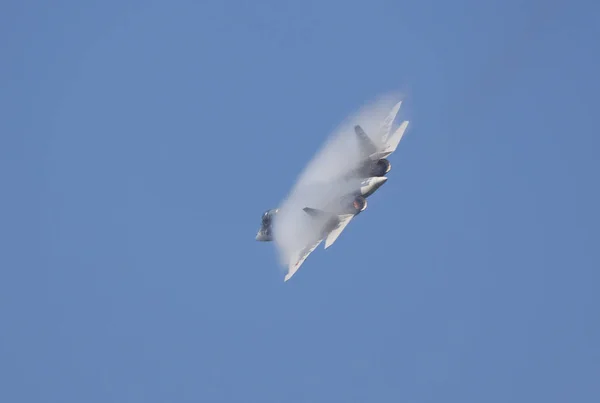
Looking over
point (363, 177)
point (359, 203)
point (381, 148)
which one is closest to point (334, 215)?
point (359, 203)

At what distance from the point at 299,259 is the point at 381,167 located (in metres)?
4.84

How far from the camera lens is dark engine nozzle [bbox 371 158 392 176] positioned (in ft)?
190

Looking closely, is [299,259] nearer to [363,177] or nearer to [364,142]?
[363,177]

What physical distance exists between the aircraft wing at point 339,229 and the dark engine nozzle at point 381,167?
1.86 meters

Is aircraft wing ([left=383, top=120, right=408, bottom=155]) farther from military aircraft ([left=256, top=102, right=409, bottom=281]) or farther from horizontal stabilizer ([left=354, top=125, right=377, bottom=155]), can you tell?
horizontal stabilizer ([left=354, top=125, right=377, bottom=155])

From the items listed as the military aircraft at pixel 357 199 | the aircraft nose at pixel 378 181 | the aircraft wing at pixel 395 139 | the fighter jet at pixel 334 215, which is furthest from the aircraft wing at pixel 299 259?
the aircraft wing at pixel 395 139

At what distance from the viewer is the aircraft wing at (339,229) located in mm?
58250

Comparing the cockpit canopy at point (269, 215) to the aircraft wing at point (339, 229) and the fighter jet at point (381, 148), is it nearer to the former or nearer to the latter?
the aircraft wing at point (339, 229)

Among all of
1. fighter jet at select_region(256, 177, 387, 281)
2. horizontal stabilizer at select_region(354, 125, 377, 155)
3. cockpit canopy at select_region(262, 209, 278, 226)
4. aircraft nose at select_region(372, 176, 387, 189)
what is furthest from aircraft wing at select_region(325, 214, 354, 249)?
cockpit canopy at select_region(262, 209, 278, 226)

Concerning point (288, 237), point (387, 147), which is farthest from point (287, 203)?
point (387, 147)

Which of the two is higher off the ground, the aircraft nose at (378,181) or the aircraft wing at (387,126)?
the aircraft wing at (387,126)

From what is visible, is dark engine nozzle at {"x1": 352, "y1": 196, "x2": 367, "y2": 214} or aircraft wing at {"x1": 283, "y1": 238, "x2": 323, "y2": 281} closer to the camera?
dark engine nozzle at {"x1": 352, "y1": 196, "x2": 367, "y2": 214}

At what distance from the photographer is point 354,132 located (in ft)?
193

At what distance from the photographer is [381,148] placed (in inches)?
2281
